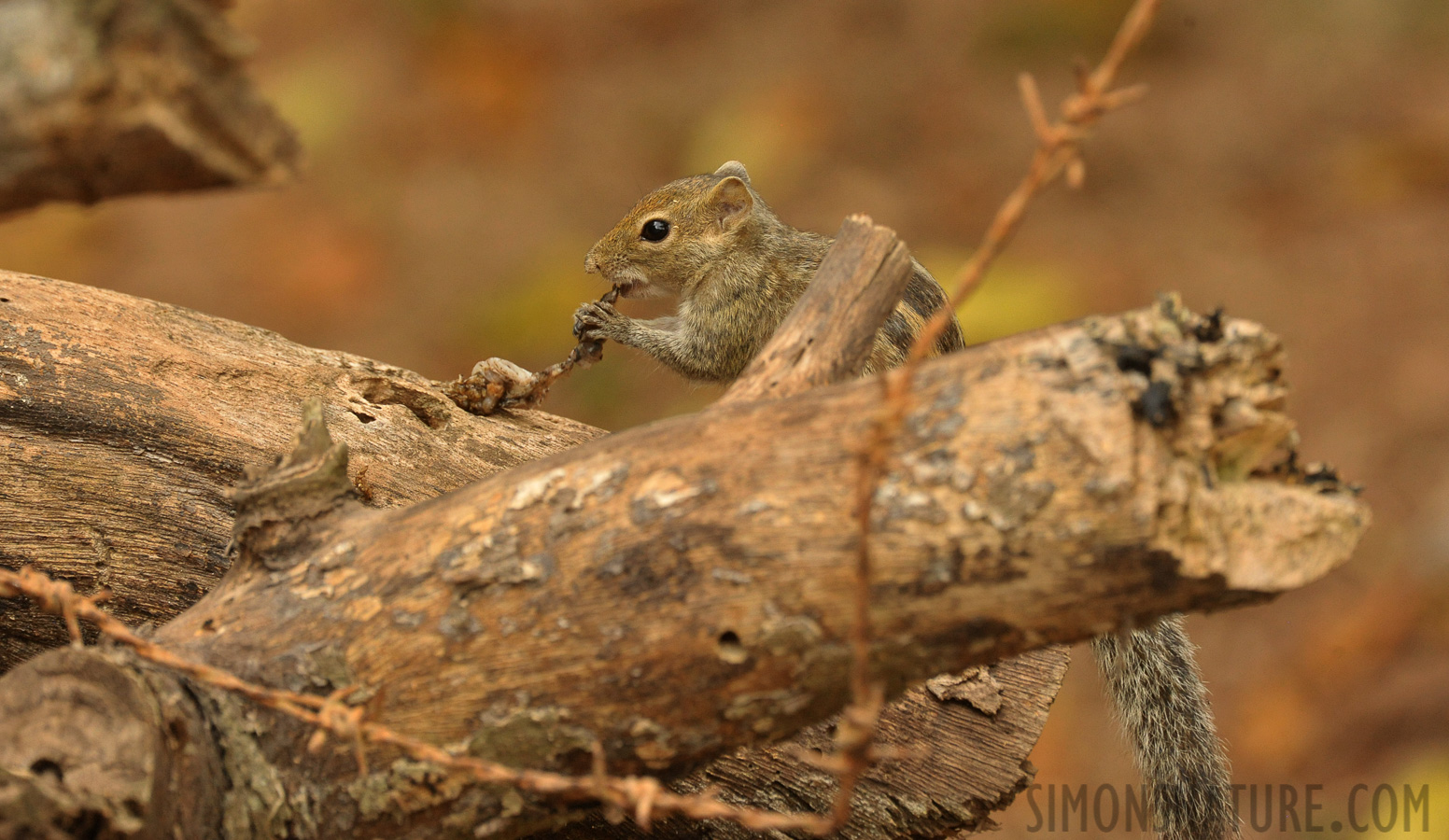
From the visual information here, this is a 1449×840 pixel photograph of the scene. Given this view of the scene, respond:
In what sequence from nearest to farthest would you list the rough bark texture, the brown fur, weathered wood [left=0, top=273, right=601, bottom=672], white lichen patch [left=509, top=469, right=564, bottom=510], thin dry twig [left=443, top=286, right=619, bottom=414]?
the rough bark texture < white lichen patch [left=509, top=469, right=564, bottom=510] < weathered wood [left=0, top=273, right=601, bottom=672] < thin dry twig [left=443, top=286, right=619, bottom=414] < the brown fur

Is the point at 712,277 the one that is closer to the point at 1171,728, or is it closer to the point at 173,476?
the point at 173,476

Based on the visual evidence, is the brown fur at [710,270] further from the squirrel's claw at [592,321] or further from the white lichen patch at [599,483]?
the white lichen patch at [599,483]

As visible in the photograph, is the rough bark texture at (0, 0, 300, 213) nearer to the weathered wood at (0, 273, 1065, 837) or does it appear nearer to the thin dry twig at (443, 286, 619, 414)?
the weathered wood at (0, 273, 1065, 837)

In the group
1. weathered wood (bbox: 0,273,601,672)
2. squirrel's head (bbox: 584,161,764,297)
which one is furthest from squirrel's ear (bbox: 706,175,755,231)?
weathered wood (bbox: 0,273,601,672)

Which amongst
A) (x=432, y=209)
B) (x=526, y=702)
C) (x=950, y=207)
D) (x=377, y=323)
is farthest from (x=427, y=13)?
(x=526, y=702)

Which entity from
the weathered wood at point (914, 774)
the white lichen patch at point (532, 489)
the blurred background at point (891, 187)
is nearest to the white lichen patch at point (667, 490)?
the white lichen patch at point (532, 489)

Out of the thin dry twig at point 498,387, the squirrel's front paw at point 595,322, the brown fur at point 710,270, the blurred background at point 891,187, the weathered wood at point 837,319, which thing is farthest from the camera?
the blurred background at point 891,187
